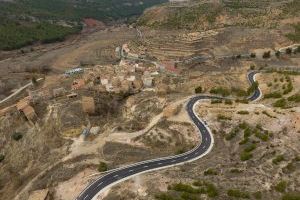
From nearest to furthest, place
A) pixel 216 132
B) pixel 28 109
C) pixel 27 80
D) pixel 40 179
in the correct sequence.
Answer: pixel 40 179, pixel 216 132, pixel 28 109, pixel 27 80

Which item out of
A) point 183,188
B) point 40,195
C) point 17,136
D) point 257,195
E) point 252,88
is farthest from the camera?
point 252,88

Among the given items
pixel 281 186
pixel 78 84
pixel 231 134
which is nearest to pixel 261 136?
pixel 231 134

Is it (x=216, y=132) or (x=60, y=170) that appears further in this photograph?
(x=216, y=132)

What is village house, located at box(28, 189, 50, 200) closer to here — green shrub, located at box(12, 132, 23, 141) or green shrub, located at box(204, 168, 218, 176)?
green shrub, located at box(204, 168, 218, 176)

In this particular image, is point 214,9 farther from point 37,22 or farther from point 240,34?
point 37,22

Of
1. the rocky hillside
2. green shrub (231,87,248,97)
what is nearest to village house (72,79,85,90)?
green shrub (231,87,248,97)

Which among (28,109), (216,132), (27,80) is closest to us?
(216,132)

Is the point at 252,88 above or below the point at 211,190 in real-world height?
above

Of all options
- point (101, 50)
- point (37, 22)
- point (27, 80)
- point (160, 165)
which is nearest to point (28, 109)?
point (160, 165)

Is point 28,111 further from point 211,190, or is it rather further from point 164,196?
point 211,190
